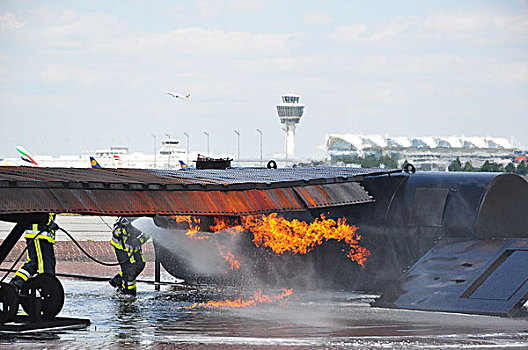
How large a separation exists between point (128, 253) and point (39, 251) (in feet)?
13.1

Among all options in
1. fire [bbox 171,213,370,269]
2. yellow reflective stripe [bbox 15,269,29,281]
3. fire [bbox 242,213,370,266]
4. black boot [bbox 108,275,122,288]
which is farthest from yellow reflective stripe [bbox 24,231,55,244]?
black boot [bbox 108,275,122,288]

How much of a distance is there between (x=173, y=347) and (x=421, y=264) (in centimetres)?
558

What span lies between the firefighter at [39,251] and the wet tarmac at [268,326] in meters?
1.15

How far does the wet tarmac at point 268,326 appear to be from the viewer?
12.8 meters

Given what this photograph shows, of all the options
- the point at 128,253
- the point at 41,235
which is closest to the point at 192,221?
the point at 128,253

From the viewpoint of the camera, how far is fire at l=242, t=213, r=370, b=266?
17641 millimetres

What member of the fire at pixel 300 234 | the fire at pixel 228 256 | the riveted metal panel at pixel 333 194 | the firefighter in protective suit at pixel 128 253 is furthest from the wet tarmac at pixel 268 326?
the riveted metal panel at pixel 333 194

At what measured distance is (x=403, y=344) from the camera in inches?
500

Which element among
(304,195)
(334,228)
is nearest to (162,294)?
(334,228)

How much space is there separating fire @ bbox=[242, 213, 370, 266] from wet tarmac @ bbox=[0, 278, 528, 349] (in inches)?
36.4

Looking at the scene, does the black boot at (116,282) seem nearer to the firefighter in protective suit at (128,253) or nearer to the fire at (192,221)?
the firefighter in protective suit at (128,253)

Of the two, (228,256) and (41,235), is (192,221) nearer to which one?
(228,256)

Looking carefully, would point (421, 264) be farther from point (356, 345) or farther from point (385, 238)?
point (356, 345)

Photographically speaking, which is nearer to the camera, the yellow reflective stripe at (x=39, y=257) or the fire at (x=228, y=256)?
the yellow reflective stripe at (x=39, y=257)
